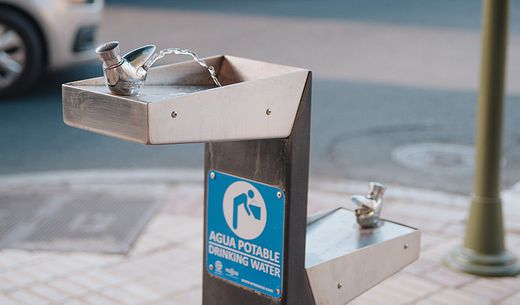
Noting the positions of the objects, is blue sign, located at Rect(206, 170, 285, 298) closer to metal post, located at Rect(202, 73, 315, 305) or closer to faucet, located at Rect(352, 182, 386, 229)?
metal post, located at Rect(202, 73, 315, 305)

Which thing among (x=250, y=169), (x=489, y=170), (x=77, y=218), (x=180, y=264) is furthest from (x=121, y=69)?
(x=77, y=218)

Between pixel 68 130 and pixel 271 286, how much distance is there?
4594mm

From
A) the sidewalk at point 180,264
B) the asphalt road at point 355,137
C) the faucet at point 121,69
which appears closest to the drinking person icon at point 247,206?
the faucet at point 121,69

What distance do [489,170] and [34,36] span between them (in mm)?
5024

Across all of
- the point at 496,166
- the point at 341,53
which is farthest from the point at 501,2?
the point at 341,53

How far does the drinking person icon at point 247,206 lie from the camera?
3.12 meters

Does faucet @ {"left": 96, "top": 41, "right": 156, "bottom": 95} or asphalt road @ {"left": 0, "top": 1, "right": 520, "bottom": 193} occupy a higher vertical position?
faucet @ {"left": 96, "top": 41, "right": 156, "bottom": 95}

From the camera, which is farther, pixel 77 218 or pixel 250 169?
pixel 77 218

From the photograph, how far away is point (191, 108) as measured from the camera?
8.95ft

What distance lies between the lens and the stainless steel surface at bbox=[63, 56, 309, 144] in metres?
2.67

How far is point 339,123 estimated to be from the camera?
25.1 ft

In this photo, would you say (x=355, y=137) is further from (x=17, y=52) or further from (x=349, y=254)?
(x=349, y=254)

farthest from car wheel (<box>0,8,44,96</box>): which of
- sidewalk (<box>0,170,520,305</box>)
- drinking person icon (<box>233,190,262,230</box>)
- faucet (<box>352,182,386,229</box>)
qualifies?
drinking person icon (<box>233,190,262,230</box>)

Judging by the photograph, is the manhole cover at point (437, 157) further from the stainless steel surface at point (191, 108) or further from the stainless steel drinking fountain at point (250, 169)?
the stainless steel surface at point (191, 108)
